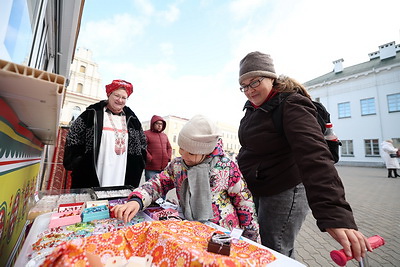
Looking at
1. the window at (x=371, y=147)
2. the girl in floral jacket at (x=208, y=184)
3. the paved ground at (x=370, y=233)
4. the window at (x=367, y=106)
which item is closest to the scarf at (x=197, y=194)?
the girl in floral jacket at (x=208, y=184)

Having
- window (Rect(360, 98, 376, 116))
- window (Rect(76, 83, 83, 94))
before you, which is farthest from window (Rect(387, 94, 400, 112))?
window (Rect(76, 83, 83, 94))

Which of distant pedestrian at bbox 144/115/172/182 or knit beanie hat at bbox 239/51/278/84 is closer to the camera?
knit beanie hat at bbox 239/51/278/84

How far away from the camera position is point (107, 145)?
195cm

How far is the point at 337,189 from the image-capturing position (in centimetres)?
83

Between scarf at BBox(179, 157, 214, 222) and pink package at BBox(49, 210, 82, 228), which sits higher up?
scarf at BBox(179, 157, 214, 222)

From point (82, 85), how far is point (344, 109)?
3390 cm

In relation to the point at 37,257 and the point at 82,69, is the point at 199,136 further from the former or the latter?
the point at 82,69

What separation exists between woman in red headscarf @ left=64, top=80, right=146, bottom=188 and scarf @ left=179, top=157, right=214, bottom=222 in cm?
109

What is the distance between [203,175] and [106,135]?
1.29 metres

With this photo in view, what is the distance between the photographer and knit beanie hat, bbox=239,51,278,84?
1389 millimetres

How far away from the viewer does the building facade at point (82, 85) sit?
2675 centimetres

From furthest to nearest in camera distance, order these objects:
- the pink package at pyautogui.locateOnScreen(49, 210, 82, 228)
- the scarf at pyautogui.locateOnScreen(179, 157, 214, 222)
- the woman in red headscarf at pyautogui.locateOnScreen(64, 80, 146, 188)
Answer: the woman in red headscarf at pyautogui.locateOnScreen(64, 80, 146, 188)
the scarf at pyautogui.locateOnScreen(179, 157, 214, 222)
the pink package at pyautogui.locateOnScreen(49, 210, 82, 228)

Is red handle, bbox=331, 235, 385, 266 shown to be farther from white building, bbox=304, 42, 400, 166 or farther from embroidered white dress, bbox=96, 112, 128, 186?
white building, bbox=304, 42, 400, 166

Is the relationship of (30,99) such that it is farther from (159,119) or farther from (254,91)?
(159,119)
